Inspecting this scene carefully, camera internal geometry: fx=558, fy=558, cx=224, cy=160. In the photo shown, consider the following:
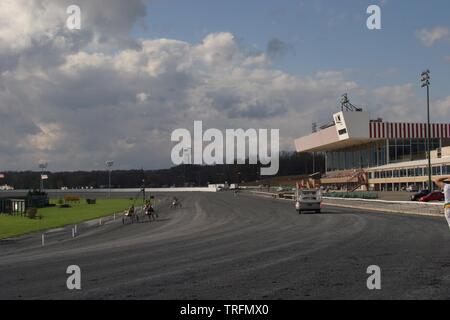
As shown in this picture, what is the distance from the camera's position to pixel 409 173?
9150 centimetres

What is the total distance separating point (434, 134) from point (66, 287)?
100670 mm

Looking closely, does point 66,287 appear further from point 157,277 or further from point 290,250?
point 290,250

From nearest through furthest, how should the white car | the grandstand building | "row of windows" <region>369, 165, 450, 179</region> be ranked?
the white car < "row of windows" <region>369, 165, 450, 179</region> < the grandstand building

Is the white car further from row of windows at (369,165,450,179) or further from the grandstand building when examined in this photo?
the grandstand building

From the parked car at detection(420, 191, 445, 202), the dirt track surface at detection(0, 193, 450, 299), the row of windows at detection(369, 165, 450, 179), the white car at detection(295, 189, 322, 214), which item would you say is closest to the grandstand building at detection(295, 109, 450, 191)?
the row of windows at detection(369, 165, 450, 179)

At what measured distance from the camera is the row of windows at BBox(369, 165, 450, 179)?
81312 millimetres

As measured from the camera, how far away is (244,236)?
79.4 ft

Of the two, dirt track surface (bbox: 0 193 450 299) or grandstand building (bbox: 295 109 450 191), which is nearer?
dirt track surface (bbox: 0 193 450 299)

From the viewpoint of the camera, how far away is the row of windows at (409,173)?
267 ft

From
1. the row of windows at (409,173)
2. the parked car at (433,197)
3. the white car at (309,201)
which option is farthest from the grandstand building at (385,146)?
the white car at (309,201)

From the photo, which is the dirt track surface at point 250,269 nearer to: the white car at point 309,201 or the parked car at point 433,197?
the white car at point 309,201

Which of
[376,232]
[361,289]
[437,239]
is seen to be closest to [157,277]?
[361,289]

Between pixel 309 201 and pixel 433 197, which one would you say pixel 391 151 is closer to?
pixel 433 197

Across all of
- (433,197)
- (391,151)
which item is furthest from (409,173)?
(433,197)
